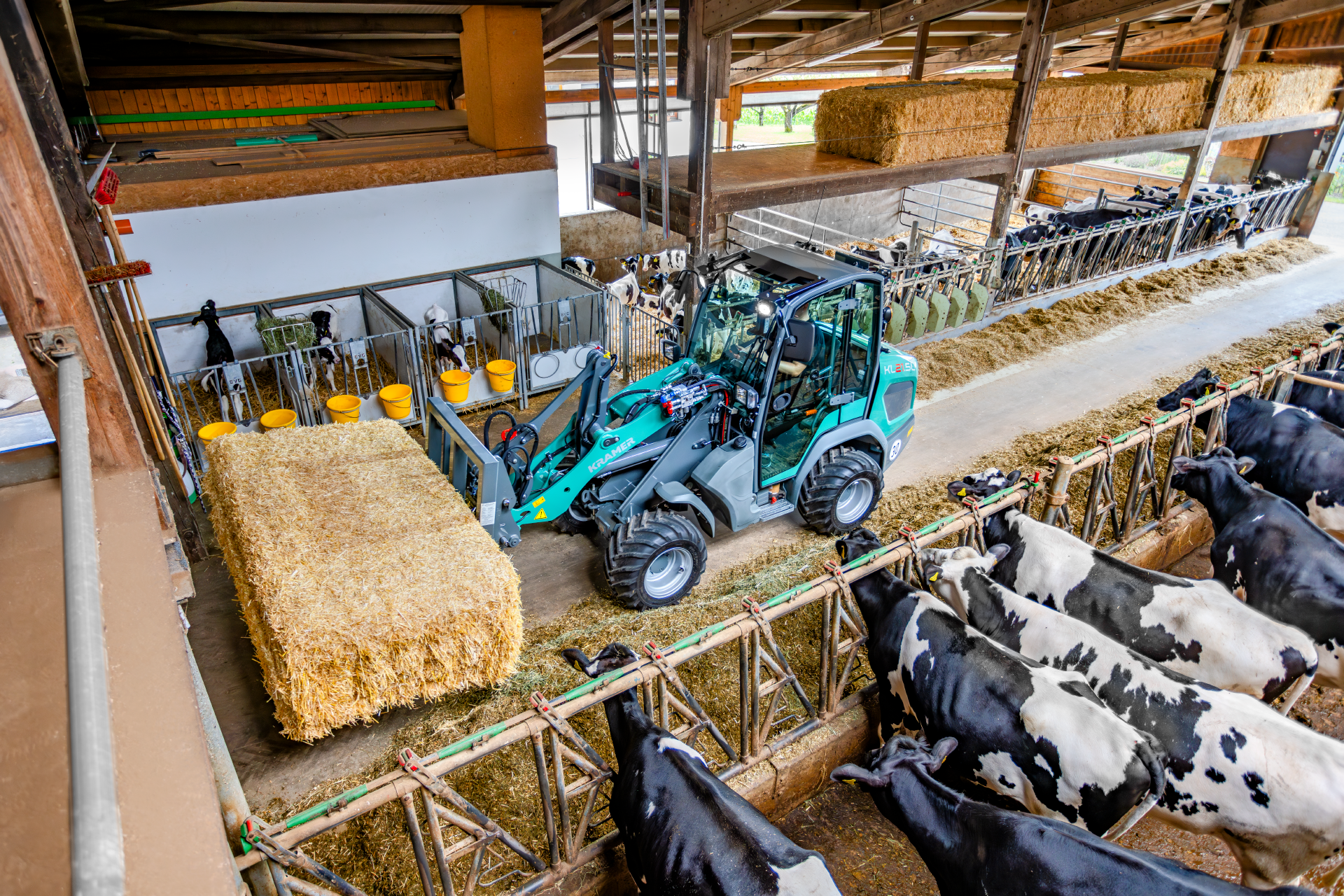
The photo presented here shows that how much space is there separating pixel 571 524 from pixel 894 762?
345 centimetres

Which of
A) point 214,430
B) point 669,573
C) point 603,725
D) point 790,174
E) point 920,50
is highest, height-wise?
point 920,50

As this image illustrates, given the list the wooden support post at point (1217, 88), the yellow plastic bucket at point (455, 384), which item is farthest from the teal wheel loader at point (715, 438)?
the wooden support post at point (1217, 88)

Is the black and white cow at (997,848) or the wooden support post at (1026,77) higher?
the wooden support post at (1026,77)

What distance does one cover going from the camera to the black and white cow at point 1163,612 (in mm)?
4371

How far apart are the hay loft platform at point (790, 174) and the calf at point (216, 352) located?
16.5ft

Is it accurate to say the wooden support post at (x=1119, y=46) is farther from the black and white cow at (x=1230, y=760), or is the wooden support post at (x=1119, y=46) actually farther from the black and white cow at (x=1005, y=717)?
the black and white cow at (x=1005, y=717)

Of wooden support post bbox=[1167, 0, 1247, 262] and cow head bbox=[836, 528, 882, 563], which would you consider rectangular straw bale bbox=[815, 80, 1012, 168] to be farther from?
cow head bbox=[836, 528, 882, 563]

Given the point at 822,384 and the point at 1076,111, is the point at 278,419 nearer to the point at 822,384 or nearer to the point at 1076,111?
the point at 822,384

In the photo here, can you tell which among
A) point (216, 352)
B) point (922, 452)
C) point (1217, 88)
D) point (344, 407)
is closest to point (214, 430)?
point (344, 407)

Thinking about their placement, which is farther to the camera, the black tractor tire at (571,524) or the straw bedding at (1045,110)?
the straw bedding at (1045,110)

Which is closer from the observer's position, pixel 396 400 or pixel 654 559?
pixel 654 559

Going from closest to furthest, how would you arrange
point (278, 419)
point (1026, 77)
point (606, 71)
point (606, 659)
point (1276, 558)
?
point (606, 659) → point (1276, 558) → point (278, 419) → point (606, 71) → point (1026, 77)

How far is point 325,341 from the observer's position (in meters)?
9.02

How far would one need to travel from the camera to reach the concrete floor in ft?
15.7
